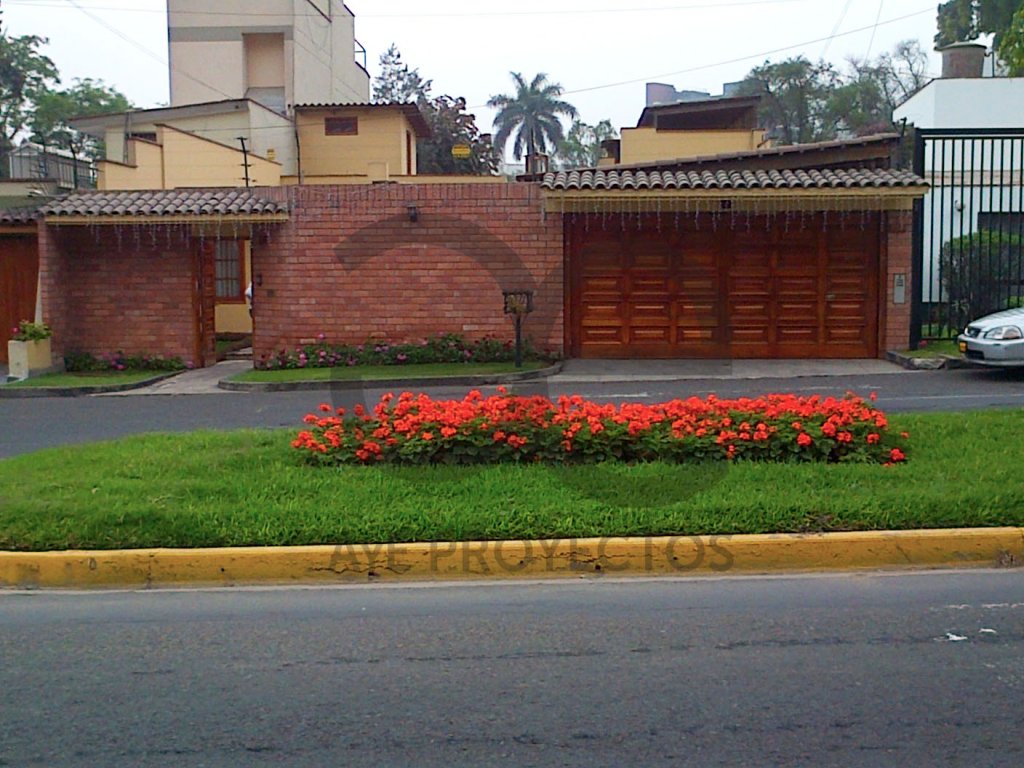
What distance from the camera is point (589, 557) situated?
724 cm

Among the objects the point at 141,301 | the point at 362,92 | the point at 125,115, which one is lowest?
the point at 141,301


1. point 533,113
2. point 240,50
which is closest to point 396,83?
point 533,113

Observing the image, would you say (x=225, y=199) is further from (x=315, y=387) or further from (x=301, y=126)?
(x=301, y=126)

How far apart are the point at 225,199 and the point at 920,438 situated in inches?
519

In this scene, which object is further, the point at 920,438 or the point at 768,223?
the point at 768,223

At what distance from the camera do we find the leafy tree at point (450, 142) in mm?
47031

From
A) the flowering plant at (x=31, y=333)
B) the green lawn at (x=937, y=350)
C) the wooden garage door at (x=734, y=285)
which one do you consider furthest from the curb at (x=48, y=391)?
the green lawn at (x=937, y=350)

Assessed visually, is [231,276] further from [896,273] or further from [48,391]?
[896,273]

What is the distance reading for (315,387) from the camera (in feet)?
57.0

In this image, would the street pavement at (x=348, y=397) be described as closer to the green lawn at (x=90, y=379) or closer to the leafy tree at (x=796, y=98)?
the green lawn at (x=90, y=379)

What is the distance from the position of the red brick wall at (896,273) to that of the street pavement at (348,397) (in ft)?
2.40

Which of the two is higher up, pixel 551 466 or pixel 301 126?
pixel 301 126

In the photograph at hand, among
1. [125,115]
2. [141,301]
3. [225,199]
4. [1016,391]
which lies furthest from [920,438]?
[125,115]

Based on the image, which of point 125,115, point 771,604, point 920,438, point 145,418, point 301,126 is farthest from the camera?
point 301,126
